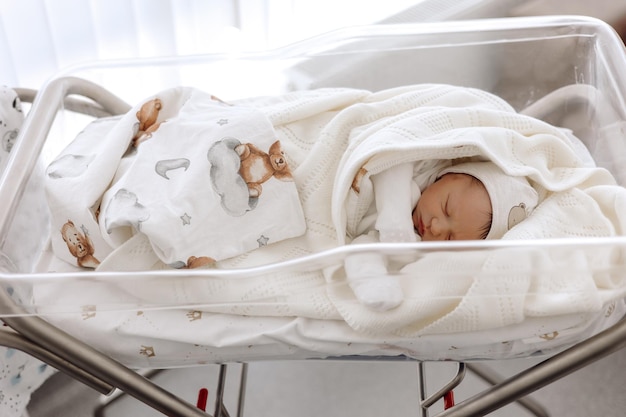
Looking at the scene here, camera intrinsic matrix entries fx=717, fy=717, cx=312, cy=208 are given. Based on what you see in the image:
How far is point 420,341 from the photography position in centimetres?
90

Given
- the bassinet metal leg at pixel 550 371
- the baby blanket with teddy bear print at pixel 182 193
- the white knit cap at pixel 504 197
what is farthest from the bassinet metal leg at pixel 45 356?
the white knit cap at pixel 504 197

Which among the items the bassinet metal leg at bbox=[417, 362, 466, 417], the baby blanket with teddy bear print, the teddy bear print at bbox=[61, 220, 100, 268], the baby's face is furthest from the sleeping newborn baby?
the teddy bear print at bbox=[61, 220, 100, 268]

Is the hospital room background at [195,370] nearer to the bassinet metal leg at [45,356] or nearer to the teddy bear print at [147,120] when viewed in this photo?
the teddy bear print at [147,120]

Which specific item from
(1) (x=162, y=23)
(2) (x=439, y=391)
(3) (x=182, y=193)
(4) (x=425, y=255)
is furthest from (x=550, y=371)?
(1) (x=162, y=23)

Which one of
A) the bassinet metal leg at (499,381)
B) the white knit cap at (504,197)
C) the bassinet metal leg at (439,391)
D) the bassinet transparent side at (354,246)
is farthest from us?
the bassinet metal leg at (499,381)

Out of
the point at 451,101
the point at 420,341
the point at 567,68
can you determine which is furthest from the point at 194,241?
the point at 567,68

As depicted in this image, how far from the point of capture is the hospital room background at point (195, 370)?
4.67 feet

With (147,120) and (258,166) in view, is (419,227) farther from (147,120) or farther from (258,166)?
(147,120)

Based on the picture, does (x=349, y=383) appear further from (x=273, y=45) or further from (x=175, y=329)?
(x=273, y=45)

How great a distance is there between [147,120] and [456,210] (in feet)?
1.55

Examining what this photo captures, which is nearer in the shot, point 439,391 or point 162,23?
point 439,391

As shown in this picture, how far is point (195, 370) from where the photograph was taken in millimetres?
1557

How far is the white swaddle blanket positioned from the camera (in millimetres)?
839

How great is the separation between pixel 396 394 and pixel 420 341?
64cm
